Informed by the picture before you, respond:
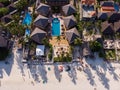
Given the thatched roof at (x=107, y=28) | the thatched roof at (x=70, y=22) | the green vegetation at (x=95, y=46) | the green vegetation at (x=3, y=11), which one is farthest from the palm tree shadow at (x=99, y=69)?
the green vegetation at (x=3, y=11)

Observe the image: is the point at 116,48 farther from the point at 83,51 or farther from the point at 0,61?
the point at 0,61

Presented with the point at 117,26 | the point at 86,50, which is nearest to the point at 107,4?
the point at 117,26

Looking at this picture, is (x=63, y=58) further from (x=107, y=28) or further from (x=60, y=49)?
(x=107, y=28)

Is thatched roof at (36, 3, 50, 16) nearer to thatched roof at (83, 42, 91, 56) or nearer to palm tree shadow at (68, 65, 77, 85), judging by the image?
thatched roof at (83, 42, 91, 56)

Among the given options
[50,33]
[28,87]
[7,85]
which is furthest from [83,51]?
[7,85]

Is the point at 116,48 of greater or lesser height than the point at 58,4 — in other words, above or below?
below
